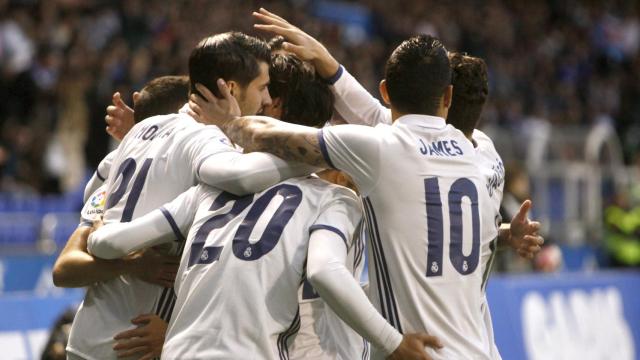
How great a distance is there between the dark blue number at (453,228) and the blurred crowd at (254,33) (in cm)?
967

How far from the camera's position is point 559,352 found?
9.71 m

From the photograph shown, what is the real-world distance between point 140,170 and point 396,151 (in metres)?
1.09

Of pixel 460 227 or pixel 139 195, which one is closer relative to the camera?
pixel 460 227

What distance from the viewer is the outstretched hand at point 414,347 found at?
3.99 m

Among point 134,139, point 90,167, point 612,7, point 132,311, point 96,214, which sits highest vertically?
point 134,139

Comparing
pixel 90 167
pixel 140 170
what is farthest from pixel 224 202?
pixel 90 167

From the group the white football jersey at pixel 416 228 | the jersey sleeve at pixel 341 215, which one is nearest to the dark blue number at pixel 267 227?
the jersey sleeve at pixel 341 215

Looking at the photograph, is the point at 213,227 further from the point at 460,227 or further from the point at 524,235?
the point at 524,235

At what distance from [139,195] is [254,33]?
10.6 meters

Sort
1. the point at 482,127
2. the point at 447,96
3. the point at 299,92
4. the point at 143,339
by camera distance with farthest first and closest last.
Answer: the point at 482,127 → the point at 299,92 → the point at 143,339 → the point at 447,96

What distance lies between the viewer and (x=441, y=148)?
425 cm

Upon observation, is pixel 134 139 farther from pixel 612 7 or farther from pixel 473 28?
pixel 612 7

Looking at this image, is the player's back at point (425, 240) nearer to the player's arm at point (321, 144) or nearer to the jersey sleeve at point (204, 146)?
the player's arm at point (321, 144)

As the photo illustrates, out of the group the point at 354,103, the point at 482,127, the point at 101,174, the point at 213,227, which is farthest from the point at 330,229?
the point at 482,127
